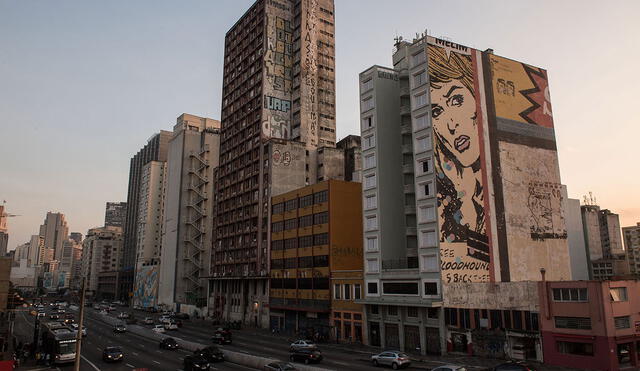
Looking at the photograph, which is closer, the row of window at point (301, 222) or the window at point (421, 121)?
the window at point (421, 121)

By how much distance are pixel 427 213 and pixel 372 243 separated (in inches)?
412

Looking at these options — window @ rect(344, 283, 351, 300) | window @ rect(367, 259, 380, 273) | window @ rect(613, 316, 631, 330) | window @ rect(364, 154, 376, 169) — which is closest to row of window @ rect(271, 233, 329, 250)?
window @ rect(344, 283, 351, 300)

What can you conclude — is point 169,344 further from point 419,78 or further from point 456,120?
point 419,78

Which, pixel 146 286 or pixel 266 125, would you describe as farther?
pixel 146 286

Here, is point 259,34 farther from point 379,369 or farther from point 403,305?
point 379,369

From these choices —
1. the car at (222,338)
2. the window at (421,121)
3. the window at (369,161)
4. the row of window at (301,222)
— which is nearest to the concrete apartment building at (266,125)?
the row of window at (301,222)

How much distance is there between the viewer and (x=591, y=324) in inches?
1721

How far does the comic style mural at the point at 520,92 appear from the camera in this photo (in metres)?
71.8

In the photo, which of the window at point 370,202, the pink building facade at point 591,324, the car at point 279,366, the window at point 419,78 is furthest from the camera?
the window at point 370,202

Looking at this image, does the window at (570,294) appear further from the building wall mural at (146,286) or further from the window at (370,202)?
the building wall mural at (146,286)

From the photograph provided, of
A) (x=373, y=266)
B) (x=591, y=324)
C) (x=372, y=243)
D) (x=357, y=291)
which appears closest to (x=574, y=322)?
(x=591, y=324)

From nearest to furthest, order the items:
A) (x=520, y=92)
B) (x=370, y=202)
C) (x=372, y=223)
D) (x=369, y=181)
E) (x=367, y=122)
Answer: (x=372, y=223), (x=370, y=202), (x=369, y=181), (x=367, y=122), (x=520, y=92)

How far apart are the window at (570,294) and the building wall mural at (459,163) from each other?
46.9 ft

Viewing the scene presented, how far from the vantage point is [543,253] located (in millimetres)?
70062
